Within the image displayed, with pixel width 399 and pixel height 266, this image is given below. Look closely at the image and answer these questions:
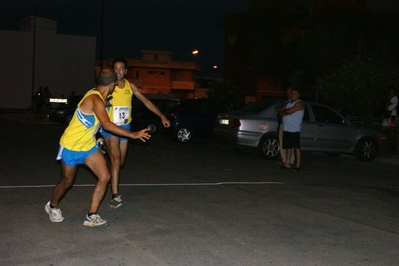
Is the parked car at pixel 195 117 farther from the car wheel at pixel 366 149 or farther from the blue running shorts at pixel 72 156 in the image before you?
the blue running shorts at pixel 72 156

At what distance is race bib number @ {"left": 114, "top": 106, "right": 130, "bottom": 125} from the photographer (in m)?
8.04

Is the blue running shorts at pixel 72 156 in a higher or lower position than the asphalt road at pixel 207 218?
higher

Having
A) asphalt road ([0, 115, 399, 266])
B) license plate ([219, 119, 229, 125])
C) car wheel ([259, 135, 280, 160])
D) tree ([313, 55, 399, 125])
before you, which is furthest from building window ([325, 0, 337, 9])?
asphalt road ([0, 115, 399, 266])

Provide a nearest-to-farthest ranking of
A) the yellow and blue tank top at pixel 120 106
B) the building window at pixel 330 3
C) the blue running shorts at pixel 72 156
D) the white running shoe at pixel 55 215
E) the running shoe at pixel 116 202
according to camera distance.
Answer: the blue running shorts at pixel 72 156, the white running shoe at pixel 55 215, the running shoe at pixel 116 202, the yellow and blue tank top at pixel 120 106, the building window at pixel 330 3

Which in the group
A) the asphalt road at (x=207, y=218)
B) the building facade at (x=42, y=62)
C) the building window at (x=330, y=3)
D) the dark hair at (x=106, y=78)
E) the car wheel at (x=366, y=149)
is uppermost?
the building window at (x=330, y=3)

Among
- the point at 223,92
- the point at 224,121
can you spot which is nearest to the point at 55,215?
the point at 224,121

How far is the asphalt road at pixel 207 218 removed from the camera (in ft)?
18.6

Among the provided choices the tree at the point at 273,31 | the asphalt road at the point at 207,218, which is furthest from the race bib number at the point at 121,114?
the tree at the point at 273,31

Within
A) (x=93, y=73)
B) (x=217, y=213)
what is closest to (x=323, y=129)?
(x=217, y=213)

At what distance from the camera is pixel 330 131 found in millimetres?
15375

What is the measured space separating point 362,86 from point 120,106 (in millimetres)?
13602

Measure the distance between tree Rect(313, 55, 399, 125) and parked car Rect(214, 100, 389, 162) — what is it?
4.03 metres

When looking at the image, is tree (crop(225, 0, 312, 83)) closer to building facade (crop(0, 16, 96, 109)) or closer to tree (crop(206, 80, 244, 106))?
tree (crop(206, 80, 244, 106))

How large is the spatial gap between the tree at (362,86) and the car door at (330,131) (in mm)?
4689
